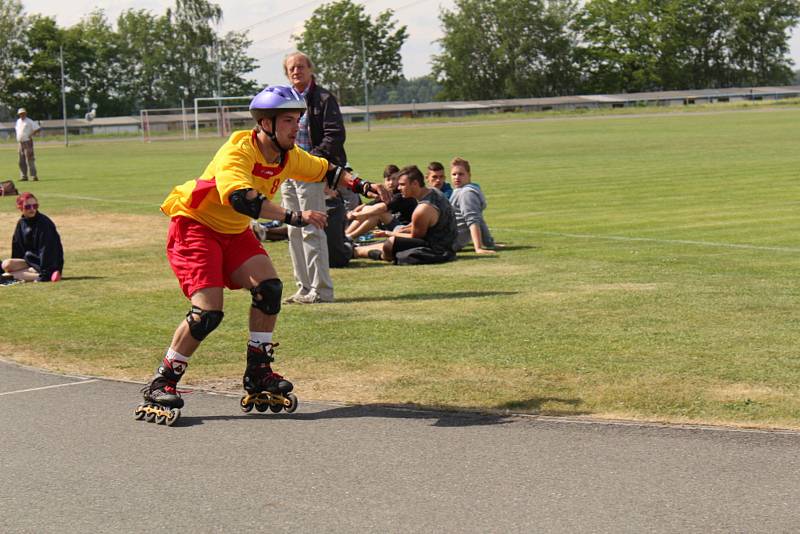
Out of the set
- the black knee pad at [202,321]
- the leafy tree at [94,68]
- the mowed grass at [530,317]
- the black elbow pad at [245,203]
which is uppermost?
the leafy tree at [94,68]

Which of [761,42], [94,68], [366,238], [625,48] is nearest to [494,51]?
[625,48]

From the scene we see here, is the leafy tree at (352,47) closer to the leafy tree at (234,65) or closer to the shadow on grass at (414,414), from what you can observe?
the leafy tree at (234,65)

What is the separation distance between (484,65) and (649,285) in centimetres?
14257

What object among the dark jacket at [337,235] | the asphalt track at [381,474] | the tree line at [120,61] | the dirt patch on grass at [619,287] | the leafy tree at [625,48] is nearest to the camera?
the asphalt track at [381,474]

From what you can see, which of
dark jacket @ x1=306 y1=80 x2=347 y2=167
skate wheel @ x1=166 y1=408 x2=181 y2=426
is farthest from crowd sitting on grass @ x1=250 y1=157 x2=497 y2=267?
skate wheel @ x1=166 y1=408 x2=181 y2=426

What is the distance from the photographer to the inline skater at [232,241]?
6.95 metres

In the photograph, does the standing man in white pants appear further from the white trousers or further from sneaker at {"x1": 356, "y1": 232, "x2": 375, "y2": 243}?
sneaker at {"x1": 356, "y1": 232, "x2": 375, "y2": 243}

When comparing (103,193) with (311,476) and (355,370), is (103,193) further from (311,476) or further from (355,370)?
(311,476)

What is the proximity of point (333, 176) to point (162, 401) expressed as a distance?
6.28 feet

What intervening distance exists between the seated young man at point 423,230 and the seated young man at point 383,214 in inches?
25.9

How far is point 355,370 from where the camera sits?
324 inches

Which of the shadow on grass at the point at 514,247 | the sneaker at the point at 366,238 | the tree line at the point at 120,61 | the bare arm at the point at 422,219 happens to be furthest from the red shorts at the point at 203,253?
the tree line at the point at 120,61

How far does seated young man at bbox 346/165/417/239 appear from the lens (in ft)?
50.3

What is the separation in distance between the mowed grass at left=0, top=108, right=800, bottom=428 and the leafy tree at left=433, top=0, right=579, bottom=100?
128 meters
